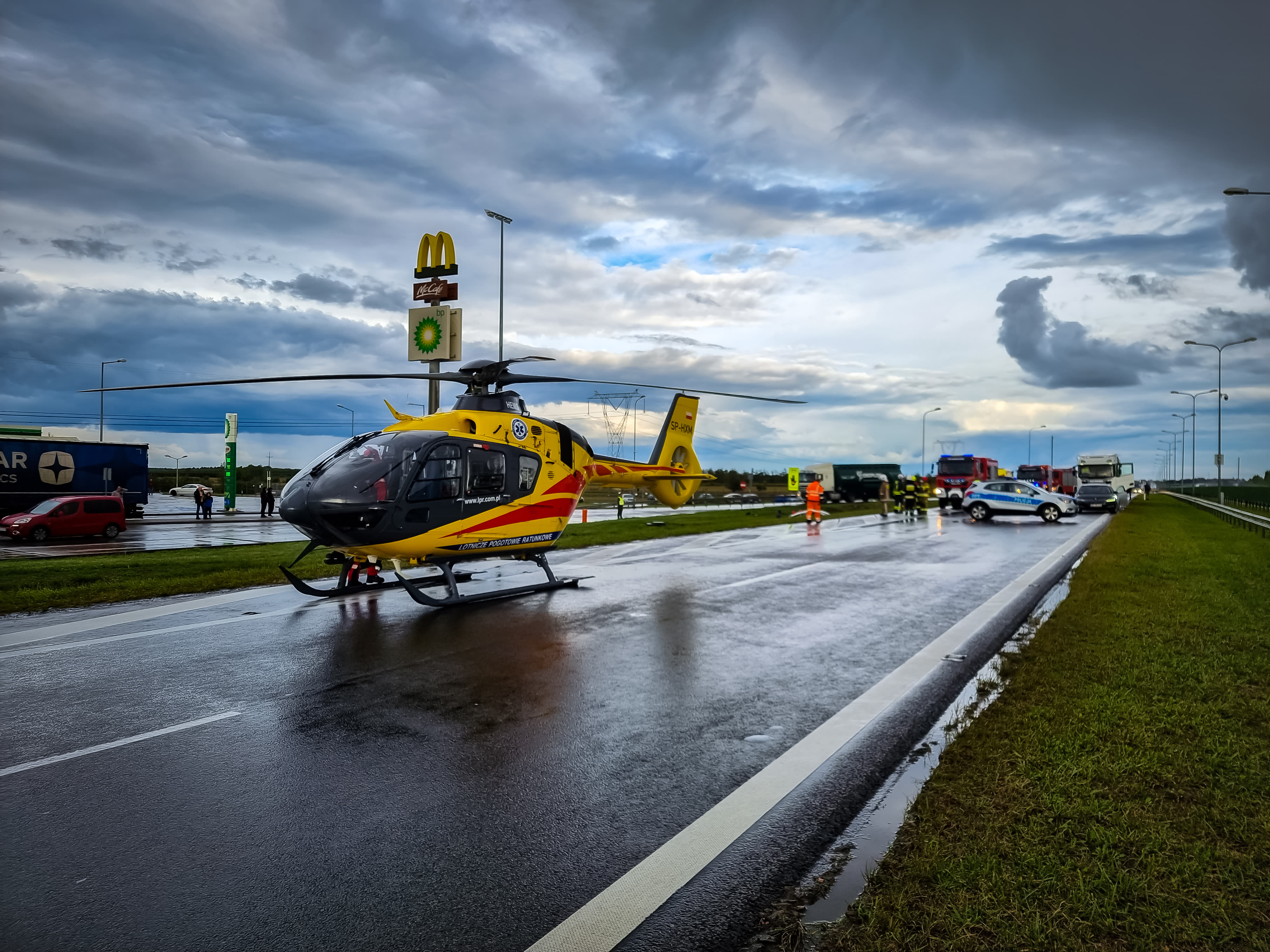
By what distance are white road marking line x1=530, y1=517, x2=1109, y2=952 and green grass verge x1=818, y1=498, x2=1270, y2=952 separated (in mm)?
727

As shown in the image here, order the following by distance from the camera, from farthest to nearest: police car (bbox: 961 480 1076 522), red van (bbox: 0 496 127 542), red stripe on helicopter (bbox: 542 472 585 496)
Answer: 1. police car (bbox: 961 480 1076 522)
2. red van (bbox: 0 496 127 542)
3. red stripe on helicopter (bbox: 542 472 585 496)

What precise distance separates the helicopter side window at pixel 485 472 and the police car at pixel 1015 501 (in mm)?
26774

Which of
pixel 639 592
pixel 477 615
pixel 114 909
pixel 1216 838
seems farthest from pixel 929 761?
pixel 639 592

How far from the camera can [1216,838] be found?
370cm

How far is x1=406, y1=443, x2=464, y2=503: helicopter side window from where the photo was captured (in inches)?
383

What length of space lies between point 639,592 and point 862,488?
147 ft

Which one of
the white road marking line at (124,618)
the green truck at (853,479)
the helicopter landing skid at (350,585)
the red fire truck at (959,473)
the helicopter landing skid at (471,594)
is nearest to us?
the white road marking line at (124,618)

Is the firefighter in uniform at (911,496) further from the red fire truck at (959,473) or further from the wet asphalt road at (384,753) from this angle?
the wet asphalt road at (384,753)

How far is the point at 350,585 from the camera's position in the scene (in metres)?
11.3

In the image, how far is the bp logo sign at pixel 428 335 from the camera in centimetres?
2264

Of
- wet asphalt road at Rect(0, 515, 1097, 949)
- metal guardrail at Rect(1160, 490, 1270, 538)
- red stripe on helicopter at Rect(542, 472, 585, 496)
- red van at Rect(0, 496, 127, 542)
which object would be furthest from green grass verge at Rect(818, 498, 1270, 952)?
red van at Rect(0, 496, 127, 542)

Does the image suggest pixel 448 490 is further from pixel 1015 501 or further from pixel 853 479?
pixel 853 479

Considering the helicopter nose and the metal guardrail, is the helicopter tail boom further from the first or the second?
the metal guardrail

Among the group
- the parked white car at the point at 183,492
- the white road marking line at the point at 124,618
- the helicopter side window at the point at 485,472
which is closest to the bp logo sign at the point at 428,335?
the white road marking line at the point at 124,618
